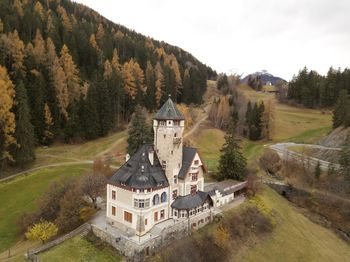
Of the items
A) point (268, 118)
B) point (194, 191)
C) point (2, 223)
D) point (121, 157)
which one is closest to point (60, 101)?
point (121, 157)

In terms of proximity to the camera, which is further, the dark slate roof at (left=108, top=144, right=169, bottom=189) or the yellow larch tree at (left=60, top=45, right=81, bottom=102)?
the yellow larch tree at (left=60, top=45, right=81, bottom=102)

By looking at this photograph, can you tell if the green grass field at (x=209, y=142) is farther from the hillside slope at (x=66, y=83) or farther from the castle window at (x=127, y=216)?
the castle window at (x=127, y=216)

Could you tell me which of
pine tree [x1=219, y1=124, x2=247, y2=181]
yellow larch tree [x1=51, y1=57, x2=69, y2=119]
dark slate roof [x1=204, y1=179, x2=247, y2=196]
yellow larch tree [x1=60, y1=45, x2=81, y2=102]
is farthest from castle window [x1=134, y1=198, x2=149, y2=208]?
yellow larch tree [x1=60, y1=45, x2=81, y2=102]

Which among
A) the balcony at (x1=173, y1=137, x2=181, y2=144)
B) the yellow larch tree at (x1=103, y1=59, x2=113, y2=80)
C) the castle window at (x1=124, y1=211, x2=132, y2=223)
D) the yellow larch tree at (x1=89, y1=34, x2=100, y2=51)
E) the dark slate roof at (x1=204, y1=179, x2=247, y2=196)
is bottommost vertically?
the castle window at (x1=124, y1=211, x2=132, y2=223)

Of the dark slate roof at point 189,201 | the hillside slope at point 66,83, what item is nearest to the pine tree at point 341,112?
the hillside slope at point 66,83

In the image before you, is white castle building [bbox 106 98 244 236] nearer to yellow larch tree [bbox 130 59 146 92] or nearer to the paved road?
the paved road

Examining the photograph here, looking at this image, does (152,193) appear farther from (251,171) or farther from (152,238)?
(251,171)
